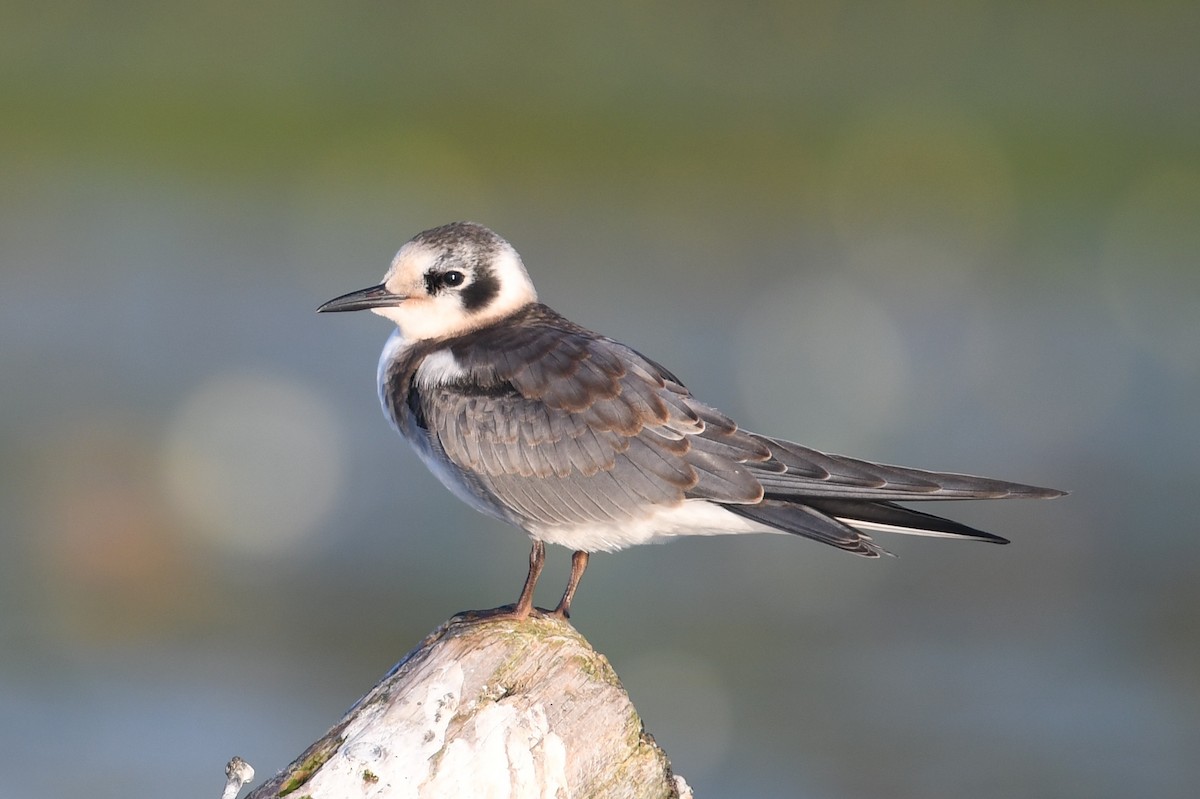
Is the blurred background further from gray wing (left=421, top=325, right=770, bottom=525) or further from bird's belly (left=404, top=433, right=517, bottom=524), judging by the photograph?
gray wing (left=421, top=325, right=770, bottom=525)

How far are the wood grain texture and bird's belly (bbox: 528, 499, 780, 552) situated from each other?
1.28m

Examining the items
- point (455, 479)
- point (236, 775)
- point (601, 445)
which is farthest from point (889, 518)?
point (236, 775)

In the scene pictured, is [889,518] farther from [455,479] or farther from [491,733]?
[491,733]

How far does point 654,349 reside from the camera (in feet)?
54.5

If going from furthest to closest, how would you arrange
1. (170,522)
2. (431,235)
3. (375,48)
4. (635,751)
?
1. (375,48)
2. (170,522)
3. (431,235)
4. (635,751)

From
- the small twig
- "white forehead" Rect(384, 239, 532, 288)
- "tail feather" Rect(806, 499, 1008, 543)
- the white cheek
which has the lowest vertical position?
the small twig

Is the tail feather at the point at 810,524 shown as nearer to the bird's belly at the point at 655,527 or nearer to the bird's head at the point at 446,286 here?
the bird's belly at the point at 655,527

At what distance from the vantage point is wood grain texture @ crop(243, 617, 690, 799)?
193 inches

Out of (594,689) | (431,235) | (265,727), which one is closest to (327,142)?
(265,727)

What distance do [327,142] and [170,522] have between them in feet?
31.6

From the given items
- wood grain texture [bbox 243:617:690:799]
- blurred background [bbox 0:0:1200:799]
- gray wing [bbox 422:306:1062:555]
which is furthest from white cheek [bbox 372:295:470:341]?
blurred background [bbox 0:0:1200:799]

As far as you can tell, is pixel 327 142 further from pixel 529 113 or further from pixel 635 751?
pixel 635 751

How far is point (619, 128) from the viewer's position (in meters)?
23.5

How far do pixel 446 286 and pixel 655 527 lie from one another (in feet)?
5.10
